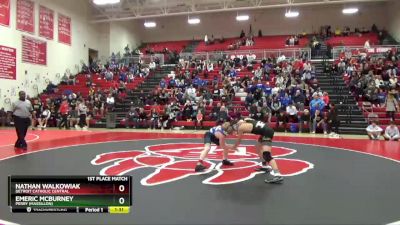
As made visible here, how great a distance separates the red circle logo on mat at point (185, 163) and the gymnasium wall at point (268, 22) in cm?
2364

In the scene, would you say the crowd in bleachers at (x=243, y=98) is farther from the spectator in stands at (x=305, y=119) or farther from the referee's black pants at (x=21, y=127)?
the referee's black pants at (x=21, y=127)

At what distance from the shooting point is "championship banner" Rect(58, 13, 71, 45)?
24203mm

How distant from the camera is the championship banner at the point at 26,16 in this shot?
67.6 feet

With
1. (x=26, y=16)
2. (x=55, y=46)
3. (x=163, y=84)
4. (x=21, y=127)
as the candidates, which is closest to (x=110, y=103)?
(x=163, y=84)

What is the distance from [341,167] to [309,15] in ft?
85.9

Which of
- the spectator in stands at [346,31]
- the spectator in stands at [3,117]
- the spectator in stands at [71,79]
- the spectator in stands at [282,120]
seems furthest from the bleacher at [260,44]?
the spectator in stands at [3,117]

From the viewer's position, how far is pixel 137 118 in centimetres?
1858

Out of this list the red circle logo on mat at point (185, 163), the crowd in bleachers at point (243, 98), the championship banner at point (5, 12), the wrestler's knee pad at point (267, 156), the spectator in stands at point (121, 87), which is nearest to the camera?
the wrestler's knee pad at point (267, 156)

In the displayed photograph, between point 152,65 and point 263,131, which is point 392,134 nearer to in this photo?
point 263,131

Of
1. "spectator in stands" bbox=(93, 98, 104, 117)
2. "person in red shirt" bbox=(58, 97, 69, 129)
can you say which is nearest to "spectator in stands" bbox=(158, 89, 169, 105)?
"spectator in stands" bbox=(93, 98, 104, 117)

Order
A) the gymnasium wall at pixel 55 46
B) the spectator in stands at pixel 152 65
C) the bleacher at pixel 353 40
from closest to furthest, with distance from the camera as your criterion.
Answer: the gymnasium wall at pixel 55 46 < the spectator in stands at pixel 152 65 < the bleacher at pixel 353 40

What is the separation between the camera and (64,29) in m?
24.7
